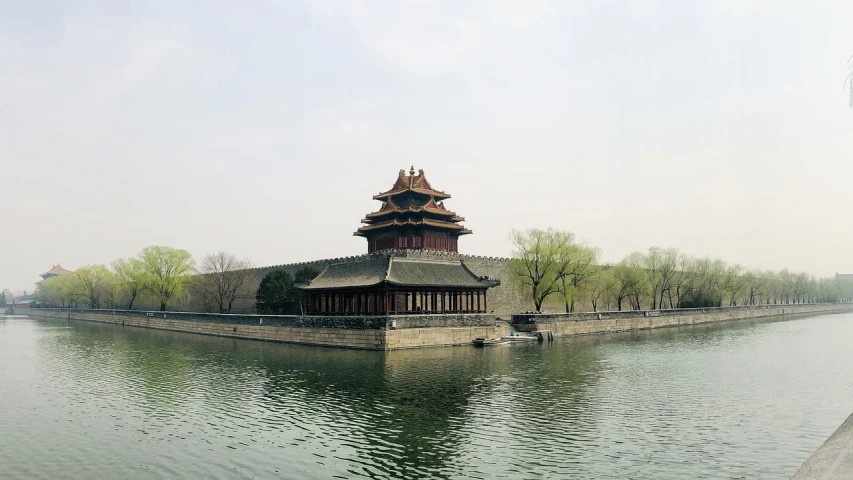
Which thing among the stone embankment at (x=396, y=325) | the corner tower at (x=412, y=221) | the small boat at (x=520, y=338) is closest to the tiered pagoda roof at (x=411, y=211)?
the corner tower at (x=412, y=221)

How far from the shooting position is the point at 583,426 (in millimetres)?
15023

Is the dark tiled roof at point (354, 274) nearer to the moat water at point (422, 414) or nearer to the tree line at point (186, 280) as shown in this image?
the moat water at point (422, 414)

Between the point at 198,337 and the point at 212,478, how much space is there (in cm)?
3656

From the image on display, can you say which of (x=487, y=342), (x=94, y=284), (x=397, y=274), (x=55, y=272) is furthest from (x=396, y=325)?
(x=55, y=272)

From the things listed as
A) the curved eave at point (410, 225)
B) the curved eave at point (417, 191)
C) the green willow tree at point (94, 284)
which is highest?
the curved eave at point (417, 191)

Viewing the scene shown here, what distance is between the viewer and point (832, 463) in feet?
31.5

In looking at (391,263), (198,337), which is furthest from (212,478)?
(198,337)

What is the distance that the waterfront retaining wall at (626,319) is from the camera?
42438 millimetres

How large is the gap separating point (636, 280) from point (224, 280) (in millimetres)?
43963

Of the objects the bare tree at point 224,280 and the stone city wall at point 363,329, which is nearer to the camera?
the stone city wall at point 363,329

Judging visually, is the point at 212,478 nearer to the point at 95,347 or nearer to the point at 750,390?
the point at 750,390

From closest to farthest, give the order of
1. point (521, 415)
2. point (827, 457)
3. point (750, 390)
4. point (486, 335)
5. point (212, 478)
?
1. point (827, 457)
2. point (212, 478)
3. point (521, 415)
4. point (750, 390)
5. point (486, 335)

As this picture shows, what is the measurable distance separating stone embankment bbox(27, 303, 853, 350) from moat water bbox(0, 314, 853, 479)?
2.50 m

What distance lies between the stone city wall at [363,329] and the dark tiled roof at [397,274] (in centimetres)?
301
